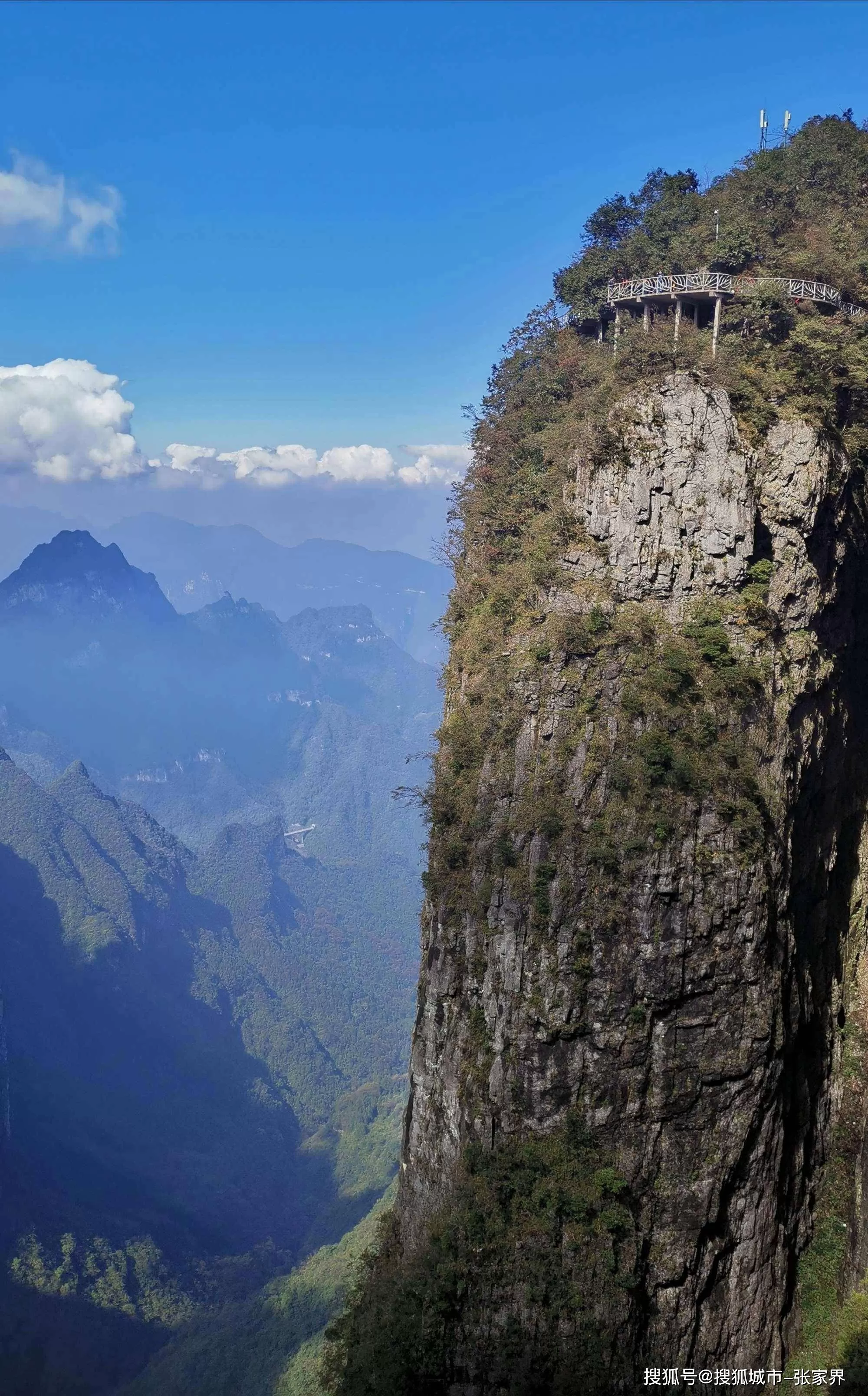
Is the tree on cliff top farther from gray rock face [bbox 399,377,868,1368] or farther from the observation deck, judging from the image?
gray rock face [bbox 399,377,868,1368]

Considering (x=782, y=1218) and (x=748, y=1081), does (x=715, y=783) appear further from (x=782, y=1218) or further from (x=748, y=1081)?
(x=782, y=1218)

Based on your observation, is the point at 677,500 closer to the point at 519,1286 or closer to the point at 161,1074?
the point at 519,1286

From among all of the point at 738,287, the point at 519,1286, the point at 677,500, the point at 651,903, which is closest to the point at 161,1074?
the point at 519,1286

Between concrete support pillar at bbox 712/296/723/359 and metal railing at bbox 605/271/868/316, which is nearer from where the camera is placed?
concrete support pillar at bbox 712/296/723/359

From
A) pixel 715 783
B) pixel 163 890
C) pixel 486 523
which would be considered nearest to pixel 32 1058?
pixel 163 890

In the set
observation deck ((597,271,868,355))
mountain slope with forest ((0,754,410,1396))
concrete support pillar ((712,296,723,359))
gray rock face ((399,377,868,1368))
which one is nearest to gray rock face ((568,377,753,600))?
gray rock face ((399,377,868,1368))

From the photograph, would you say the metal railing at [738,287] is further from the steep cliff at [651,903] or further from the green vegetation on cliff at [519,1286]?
the green vegetation on cliff at [519,1286]
